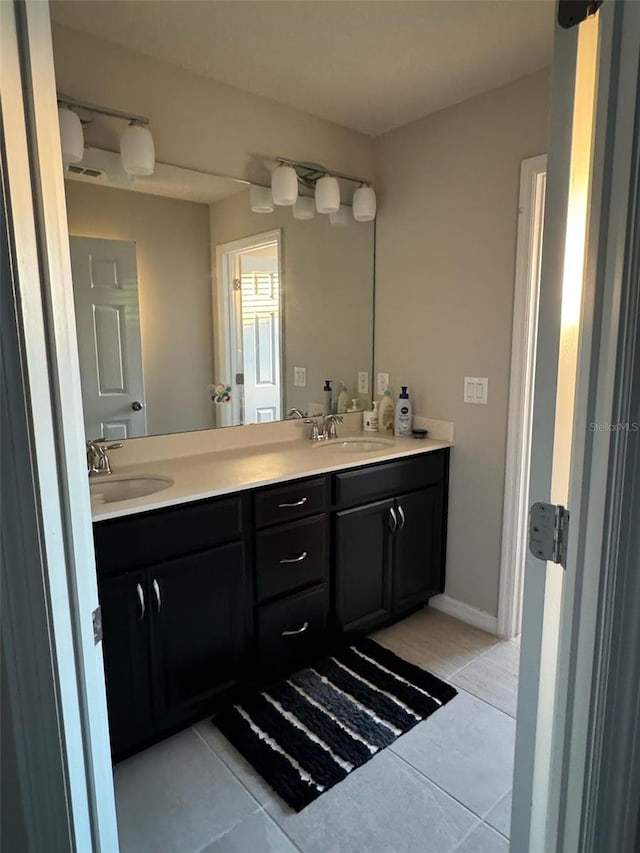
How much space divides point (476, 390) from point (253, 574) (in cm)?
131

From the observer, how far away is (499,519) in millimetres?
2418

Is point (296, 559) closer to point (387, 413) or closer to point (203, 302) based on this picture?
point (387, 413)

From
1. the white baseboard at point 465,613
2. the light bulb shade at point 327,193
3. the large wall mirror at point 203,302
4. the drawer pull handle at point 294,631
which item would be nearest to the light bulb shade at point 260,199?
the large wall mirror at point 203,302

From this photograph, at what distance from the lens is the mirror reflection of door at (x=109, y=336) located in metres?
1.95

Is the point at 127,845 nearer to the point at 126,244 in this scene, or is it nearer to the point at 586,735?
the point at 586,735

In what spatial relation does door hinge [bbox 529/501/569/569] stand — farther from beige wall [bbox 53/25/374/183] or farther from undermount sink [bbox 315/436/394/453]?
beige wall [bbox 53/25/374/183]

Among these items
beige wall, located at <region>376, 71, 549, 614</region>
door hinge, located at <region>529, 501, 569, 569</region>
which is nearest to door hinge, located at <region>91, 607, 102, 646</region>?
door hinge, located at <region>529, 501, 569, 569</region>

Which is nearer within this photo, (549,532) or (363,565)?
(549,532)

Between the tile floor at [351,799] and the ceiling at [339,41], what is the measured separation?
243cm

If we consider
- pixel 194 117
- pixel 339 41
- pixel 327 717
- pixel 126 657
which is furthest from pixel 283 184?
pixel 327 717

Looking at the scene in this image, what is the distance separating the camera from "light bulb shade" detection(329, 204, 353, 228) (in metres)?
2.69

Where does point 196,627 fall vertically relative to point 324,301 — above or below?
below

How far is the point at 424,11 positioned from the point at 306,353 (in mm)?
1455

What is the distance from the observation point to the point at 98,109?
6.06ft
